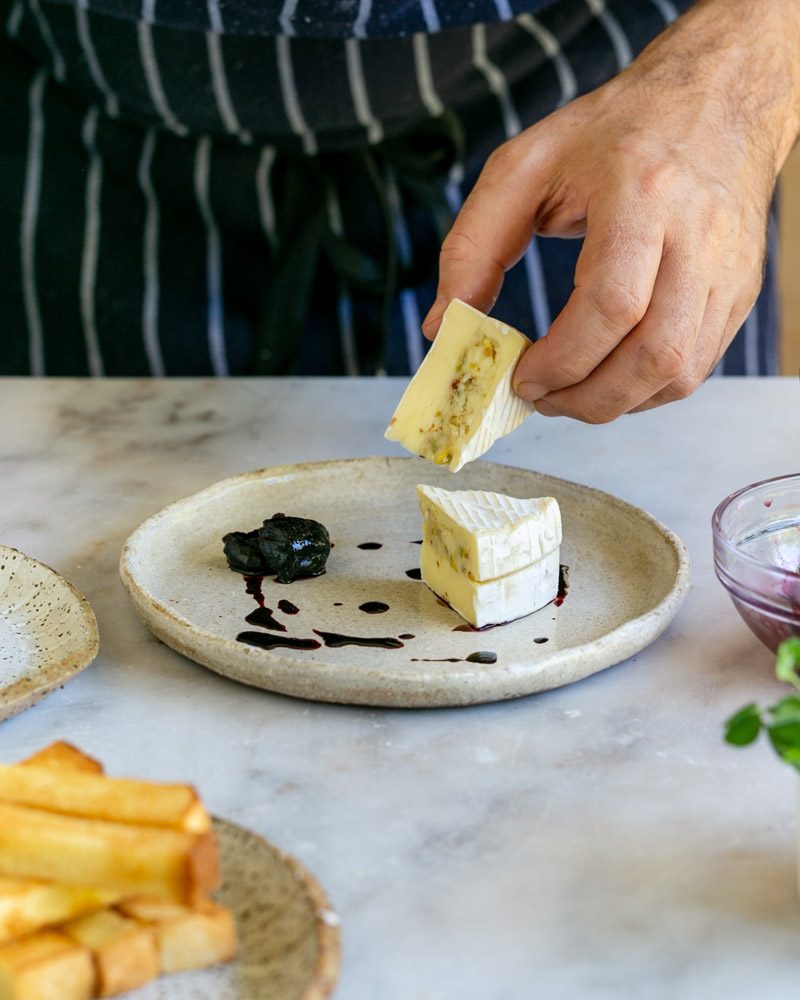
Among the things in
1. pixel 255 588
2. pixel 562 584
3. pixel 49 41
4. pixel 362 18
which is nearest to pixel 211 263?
pixel 49 41

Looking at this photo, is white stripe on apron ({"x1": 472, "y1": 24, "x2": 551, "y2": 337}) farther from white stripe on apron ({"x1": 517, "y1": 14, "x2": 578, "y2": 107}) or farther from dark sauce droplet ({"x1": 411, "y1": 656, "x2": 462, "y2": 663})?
dark sauce droplet ({"x1": 411, "y1": 656, "x2": 462, "y2": 663})

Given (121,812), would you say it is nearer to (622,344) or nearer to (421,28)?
(622,344)

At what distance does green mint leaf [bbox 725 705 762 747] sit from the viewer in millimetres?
925

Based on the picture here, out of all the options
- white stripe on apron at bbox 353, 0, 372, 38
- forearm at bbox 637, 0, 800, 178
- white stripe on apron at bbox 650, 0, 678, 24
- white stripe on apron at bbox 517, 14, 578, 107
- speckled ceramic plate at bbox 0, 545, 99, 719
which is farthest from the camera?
white stripe on apron at bbox 650, 0, 678, 24

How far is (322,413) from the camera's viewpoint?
2281 mm

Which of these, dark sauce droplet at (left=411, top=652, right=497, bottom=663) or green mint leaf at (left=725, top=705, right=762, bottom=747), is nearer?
green mint leaf at (left=725, top=705, right=762, bottom=747)

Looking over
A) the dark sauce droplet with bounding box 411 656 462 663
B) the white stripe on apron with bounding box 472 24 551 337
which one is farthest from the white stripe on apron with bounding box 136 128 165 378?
the dark sauce droplet with bounding box 411 656 462 663

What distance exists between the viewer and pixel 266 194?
7.94ft

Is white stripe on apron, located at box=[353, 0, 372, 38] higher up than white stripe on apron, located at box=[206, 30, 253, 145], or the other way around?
white stripe on apron, located at box=[353, 0, 372, 38]

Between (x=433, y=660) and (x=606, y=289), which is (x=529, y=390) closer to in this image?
(x=606, y=289)

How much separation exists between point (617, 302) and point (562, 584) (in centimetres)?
34

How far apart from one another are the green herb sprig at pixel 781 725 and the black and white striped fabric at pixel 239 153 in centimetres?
147

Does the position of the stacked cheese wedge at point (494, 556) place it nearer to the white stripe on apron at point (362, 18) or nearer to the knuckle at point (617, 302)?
the knuckle at point (617, 302)

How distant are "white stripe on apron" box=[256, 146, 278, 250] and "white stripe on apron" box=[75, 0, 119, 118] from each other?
0.27 meters
